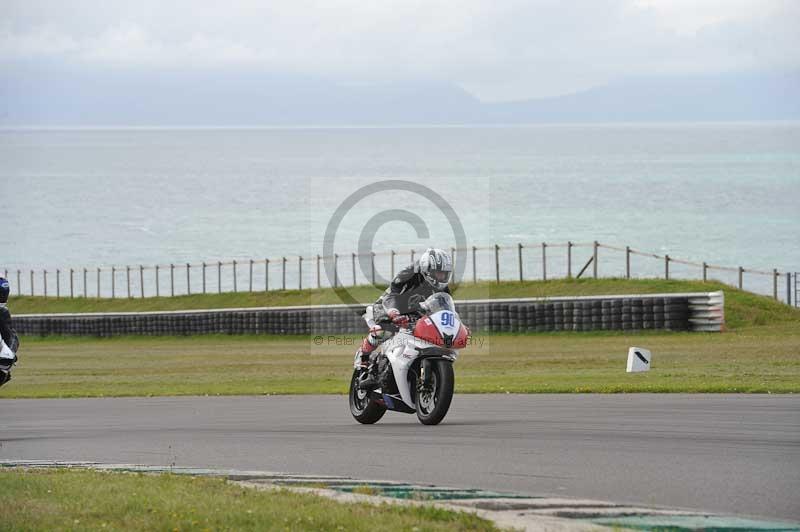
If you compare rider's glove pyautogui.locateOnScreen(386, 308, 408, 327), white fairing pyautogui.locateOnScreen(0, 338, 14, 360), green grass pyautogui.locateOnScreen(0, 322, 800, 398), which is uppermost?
rider's glove pyautogui.locateOnScreen(386, 308, 408, 327)

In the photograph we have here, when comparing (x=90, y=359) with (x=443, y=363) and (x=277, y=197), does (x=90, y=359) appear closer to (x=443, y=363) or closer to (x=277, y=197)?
(x=443, y=363)

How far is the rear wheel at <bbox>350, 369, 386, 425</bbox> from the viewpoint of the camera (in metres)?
15.6

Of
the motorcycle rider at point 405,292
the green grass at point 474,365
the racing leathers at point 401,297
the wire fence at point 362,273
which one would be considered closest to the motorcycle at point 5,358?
the motorcycle rider at point 405,292

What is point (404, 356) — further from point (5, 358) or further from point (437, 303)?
point (5, 358)

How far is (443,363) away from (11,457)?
14.8 ft

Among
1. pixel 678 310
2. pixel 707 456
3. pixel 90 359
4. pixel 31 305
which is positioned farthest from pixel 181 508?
pixel 31 305

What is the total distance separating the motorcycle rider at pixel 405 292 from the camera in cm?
1463

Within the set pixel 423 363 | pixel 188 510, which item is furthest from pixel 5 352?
pixel 188 510

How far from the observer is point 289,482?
1025cm

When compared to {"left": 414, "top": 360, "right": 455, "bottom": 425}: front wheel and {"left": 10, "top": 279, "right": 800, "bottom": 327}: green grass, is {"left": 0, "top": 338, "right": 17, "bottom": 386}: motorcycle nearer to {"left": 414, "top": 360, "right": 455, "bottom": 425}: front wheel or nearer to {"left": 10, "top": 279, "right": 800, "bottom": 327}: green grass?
{"left": 414, "top": 360, "right": 455, "bottom": 425}: front wheel

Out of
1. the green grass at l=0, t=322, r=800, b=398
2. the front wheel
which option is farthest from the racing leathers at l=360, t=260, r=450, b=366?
the green grass at l=0, t=322, r=800, b=398

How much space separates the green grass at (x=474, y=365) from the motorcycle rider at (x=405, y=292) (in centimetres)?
477

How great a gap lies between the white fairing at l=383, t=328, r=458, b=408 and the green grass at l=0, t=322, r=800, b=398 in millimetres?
5151

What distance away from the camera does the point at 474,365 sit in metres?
29.7
